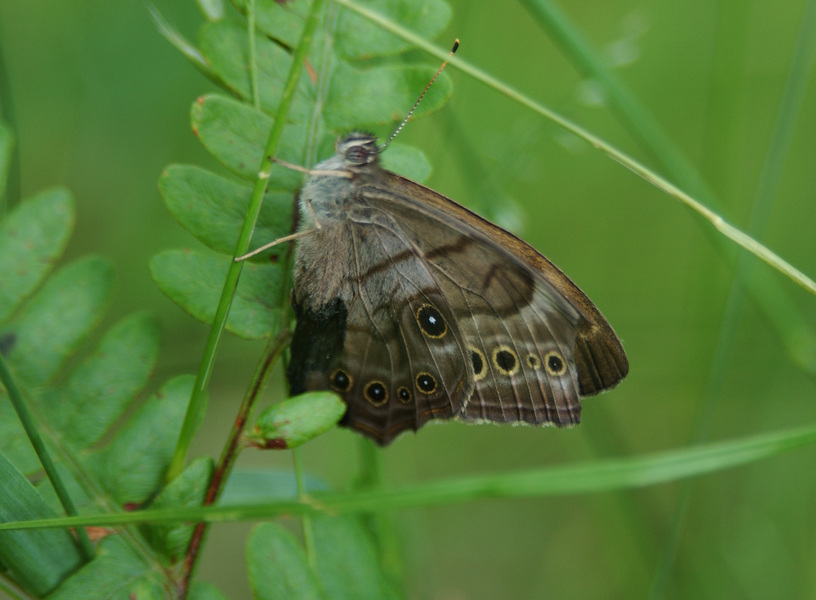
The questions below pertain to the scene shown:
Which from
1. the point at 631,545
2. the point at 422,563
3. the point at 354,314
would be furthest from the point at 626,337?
the point at 354,314

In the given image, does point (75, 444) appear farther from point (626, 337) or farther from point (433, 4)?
point (626, 337)

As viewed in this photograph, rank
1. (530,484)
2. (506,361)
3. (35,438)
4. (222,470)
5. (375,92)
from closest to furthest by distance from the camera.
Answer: (530,484) < (35,438) < (222,470) < (375,92) < (506,361)

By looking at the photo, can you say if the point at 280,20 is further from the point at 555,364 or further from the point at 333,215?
the point at 555,364

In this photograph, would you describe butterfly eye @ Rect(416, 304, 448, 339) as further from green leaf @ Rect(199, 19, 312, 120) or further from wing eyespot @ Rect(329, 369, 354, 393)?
green leaf @ Rect(199, 19, 312, 120)

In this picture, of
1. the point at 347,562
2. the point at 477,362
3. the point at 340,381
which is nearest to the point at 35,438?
the point at 347,562

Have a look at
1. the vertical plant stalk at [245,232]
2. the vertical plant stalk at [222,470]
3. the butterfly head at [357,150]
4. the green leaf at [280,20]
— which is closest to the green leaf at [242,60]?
the green leaf at [280,20]
